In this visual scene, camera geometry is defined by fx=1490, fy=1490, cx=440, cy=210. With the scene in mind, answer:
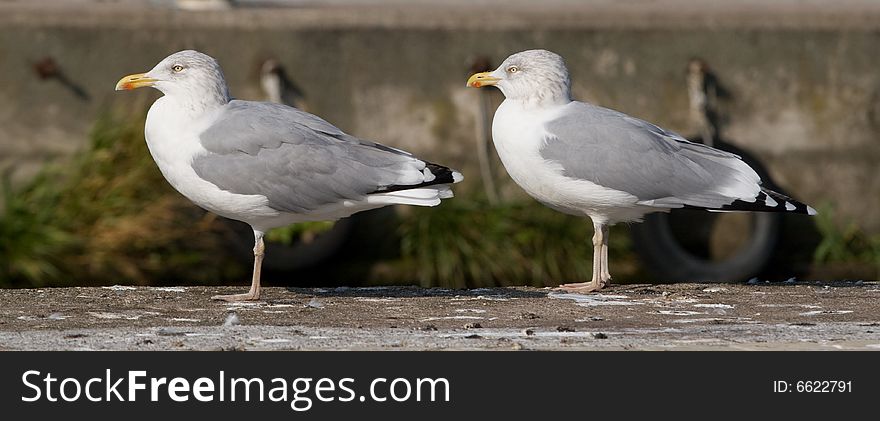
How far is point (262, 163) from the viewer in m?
7.55

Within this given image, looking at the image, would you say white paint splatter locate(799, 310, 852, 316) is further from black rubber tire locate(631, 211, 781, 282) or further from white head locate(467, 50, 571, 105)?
black rubber tire locate(631, 211, 781, 282)

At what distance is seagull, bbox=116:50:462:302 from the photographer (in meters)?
7.52

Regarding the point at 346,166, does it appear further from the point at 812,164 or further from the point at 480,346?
the point at 812,164

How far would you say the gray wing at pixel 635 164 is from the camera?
7.96 metres

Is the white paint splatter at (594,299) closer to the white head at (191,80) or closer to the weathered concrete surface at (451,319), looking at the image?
the weathered concrete surface at (451,319)

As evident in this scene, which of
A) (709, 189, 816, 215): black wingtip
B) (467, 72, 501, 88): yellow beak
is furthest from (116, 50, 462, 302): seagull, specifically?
(709, 189, 816, 215): black wingtip

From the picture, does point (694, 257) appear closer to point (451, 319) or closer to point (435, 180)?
point (435, 180)

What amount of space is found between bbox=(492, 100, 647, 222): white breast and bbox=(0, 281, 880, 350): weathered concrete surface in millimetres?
493

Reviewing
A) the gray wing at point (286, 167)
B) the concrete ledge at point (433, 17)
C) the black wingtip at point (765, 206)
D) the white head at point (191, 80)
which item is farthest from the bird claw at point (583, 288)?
the concrete ledge at point (433, 17)

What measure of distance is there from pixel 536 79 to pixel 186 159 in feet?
6.51

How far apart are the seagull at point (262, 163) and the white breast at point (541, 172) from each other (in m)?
0.54

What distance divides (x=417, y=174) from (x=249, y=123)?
0.89m

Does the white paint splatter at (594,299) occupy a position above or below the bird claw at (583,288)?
below

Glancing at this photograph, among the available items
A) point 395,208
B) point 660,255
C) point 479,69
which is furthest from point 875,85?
point 395,208
